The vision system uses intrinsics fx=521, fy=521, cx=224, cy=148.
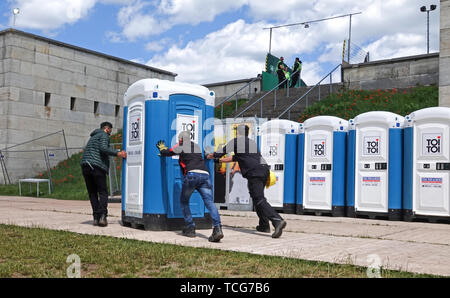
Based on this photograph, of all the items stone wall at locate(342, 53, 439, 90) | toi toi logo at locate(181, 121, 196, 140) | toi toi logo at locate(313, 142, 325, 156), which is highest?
stone wall at locate(342, 53, 439, 90)

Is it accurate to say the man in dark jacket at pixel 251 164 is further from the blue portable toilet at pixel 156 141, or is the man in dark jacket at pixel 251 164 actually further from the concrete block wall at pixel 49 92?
the concrete block wall at pixel 49 92

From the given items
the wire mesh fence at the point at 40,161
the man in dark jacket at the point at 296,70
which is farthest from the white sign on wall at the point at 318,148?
the man in dark jacket at the point at 296,70

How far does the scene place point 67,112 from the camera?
79.3ft

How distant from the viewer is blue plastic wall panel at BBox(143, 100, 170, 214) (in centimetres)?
876

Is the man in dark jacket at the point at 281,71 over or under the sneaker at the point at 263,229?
over

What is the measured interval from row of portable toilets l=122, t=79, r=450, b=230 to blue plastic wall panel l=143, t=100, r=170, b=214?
2 cm

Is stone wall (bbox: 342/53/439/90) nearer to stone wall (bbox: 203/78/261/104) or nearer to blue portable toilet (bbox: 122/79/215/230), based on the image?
stone wall (bbox: 203/78/261/104)

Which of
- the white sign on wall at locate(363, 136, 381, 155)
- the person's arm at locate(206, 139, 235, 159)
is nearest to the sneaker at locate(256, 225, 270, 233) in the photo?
the person's arm at locate(206, 139, 235, 159)

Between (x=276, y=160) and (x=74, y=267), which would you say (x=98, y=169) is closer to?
(x=74, y=267)

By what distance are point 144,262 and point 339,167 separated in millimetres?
7848

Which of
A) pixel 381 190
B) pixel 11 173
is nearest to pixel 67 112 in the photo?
pixel 11 173

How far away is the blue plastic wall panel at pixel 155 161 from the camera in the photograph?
876 centimetres

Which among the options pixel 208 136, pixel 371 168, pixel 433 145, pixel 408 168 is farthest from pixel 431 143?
pixel 208 136

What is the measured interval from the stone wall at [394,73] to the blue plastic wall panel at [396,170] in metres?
9.21
